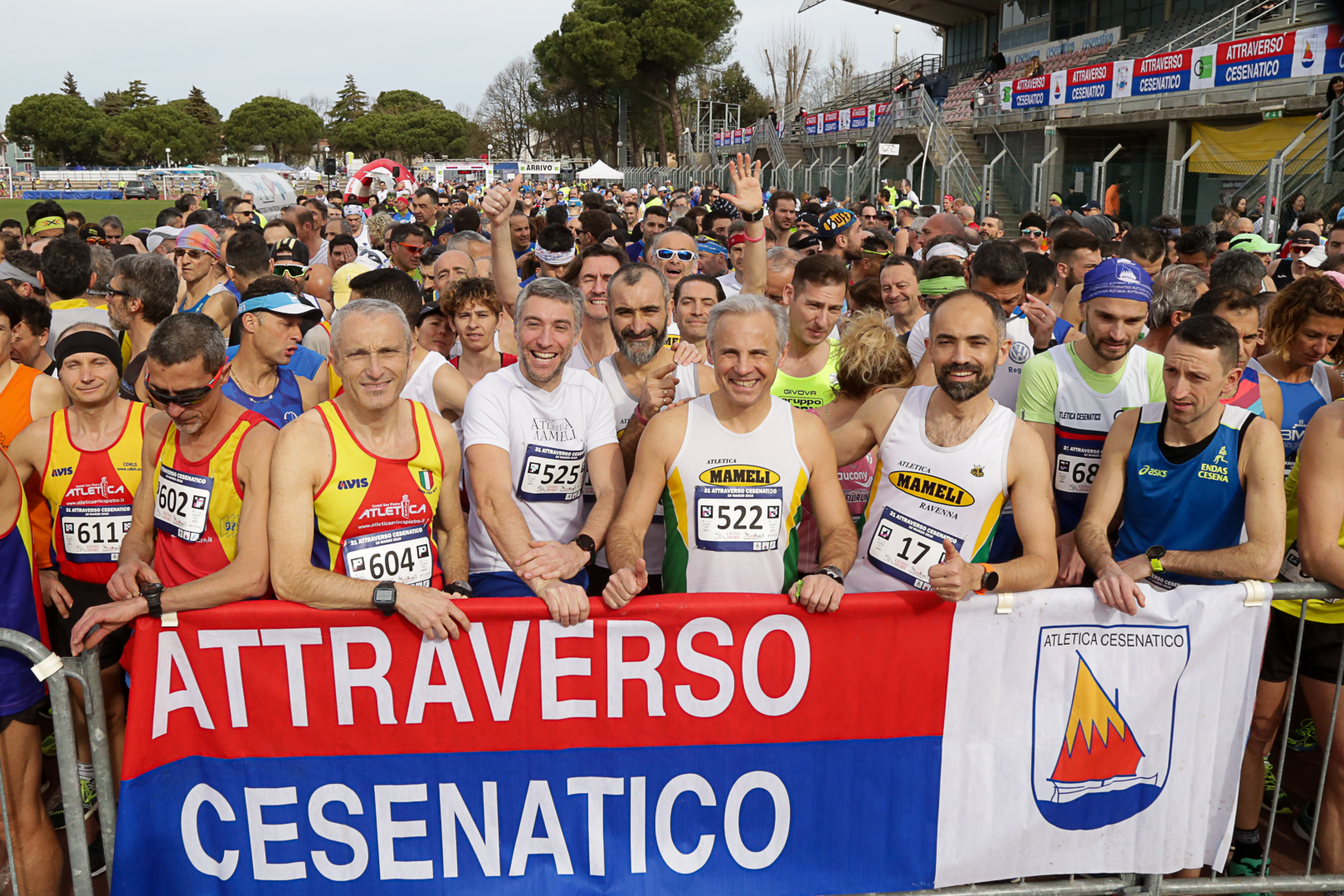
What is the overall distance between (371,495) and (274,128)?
112 metres

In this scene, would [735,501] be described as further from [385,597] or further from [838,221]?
[838,221]

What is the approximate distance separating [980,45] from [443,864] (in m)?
53.1

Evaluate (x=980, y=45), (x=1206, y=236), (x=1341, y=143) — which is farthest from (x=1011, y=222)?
(x=980, y=45)

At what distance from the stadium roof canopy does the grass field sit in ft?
122

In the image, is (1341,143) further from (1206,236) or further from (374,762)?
(374,762)

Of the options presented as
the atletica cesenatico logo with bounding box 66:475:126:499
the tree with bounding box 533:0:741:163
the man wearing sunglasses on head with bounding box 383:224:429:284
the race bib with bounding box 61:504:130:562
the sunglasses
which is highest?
the tree with bounding box 533:0:741:163

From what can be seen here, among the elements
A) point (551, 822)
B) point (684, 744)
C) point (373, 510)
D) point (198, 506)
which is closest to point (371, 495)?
point (373, 510)

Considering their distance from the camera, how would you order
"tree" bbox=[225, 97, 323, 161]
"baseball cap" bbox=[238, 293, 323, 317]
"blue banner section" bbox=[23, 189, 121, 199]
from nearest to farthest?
1. "baseball cap" bbox=[238, 293, 323, 317]
2. "blue banner section" bbox=[23, 189, 121, 199]
3. "tree" bbox=[225, 97, 323, 161]

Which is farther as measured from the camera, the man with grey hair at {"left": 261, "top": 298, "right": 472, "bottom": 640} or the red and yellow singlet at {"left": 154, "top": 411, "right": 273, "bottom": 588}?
the red and yellow singlet at {"left": 154, "top": 411, "right": 273, "bottom": 588}

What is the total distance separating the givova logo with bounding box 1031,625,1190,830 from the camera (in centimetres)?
304

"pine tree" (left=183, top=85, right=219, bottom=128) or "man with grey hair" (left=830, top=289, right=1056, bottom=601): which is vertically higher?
"pine tree" (left=183, top=85, right=219, bottom=128)

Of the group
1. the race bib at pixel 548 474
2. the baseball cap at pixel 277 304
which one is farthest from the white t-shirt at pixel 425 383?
the race bib at pixel 548 474

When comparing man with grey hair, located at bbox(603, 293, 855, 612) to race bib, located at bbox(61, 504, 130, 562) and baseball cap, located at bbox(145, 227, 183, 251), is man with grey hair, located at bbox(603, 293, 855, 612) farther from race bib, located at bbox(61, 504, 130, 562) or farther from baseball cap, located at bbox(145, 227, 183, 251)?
baseball cap, located at bbox(145, 227, 183, 251)

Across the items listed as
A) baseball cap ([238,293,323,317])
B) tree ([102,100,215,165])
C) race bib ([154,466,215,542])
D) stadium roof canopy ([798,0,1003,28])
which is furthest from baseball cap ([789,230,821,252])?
tree ([102,100,215,165])
